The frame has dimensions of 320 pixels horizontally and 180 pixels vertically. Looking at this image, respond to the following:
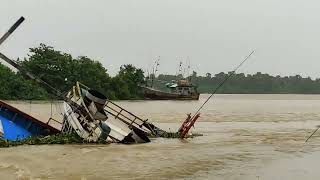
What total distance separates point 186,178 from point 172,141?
9400 millimetres

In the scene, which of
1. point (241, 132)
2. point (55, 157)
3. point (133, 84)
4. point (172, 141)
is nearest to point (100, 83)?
point (133, 84)

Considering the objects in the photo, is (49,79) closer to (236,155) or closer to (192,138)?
(192,138)

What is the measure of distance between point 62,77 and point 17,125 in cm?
4979

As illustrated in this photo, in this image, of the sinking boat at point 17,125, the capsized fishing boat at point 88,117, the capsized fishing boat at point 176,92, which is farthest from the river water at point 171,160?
the capsized fishing boat at point 176,92

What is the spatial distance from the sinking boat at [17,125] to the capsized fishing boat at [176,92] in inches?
2568

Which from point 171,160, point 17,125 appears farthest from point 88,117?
point 171,160

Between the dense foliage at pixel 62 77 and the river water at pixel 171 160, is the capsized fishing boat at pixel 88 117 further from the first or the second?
the dense foliage at pixel 62 77

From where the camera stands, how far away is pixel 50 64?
70562 millimetres

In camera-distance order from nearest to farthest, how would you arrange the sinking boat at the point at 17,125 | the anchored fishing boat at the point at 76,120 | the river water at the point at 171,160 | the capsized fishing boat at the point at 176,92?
the river water at the point at 171,160 → the sinking boat at the point at 17,125 → the anchored fishing boat at the point at 76,120 → the capsized fishing boat at the point at 176,92

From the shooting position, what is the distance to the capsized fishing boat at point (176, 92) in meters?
88.1

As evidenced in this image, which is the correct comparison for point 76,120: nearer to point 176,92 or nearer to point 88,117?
point 88,117

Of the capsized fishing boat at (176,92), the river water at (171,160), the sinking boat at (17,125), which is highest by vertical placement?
the capsized fishing boat at (176,92)

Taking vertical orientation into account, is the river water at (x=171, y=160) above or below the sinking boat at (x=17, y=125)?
below

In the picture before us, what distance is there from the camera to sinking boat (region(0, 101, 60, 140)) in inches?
819
